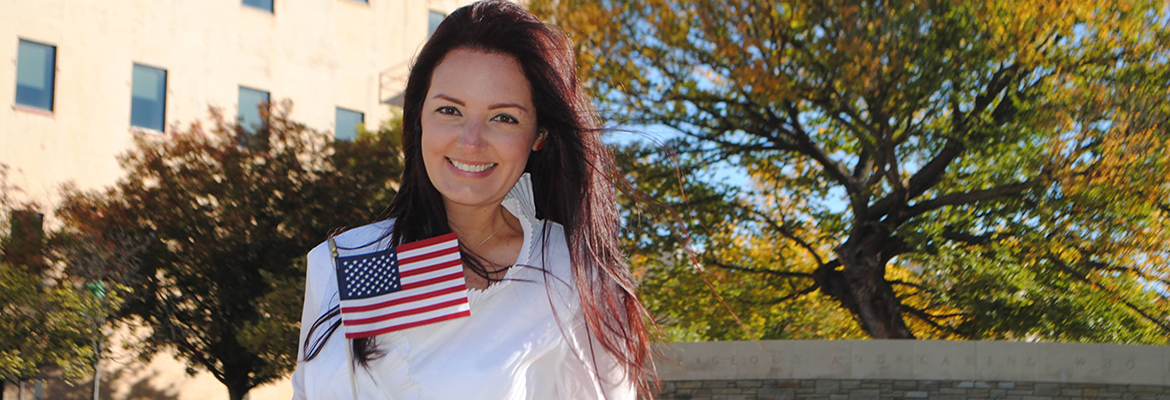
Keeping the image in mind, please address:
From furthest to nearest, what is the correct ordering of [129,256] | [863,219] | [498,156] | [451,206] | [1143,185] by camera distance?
[129,256] → [863,219] → [1143,185] → [451,206] → [498,156]

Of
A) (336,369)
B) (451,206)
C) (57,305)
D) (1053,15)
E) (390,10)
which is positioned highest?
(390,10)

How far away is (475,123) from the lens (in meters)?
2.07

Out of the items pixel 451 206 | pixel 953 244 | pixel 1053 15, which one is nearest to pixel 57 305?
pixel 953 244

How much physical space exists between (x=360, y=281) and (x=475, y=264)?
234 millimetres

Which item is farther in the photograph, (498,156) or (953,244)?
(953,244)

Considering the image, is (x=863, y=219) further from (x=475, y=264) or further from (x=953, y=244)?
(x=475, y=264)

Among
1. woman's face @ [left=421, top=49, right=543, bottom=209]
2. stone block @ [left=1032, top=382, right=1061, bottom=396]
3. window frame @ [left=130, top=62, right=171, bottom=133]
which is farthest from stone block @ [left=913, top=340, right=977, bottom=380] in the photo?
window frame @ [left=130, top=62, right=171, bottom=133]

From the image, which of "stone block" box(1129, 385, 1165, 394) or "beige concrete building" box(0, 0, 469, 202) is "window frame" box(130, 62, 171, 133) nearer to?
"beige concrete building" box(0, 0, 469, 202)

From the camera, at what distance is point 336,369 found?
2113 millimetres

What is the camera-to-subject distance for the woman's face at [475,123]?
2072 millimetres

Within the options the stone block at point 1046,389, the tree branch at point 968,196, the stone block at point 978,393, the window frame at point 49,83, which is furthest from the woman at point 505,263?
the window frame at point 49,83

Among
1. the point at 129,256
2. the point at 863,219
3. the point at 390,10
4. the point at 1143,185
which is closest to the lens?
the point at 1143,185

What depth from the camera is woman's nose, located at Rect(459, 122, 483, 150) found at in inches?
81.0

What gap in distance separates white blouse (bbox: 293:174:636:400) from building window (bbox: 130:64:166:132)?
17.6 metres
